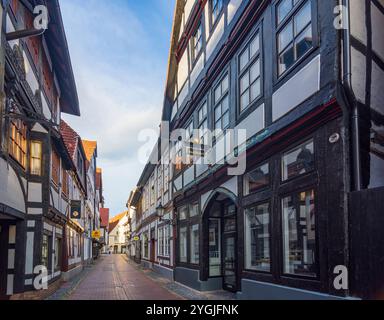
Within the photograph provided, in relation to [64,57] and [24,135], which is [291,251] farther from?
[64,57]

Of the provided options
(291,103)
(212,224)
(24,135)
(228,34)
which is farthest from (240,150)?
(24,135)

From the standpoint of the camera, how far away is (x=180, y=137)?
18484 millimetres

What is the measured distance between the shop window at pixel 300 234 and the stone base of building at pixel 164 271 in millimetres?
12088

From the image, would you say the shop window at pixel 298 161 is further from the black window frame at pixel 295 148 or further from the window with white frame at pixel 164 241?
the window with white frame at pixel 164 241

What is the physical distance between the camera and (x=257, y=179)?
9906mm

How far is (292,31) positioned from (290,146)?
229 cm

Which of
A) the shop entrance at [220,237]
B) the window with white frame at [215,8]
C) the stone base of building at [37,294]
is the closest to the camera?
the stone base of building at [37,294]

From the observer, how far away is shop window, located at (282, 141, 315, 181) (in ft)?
24.6

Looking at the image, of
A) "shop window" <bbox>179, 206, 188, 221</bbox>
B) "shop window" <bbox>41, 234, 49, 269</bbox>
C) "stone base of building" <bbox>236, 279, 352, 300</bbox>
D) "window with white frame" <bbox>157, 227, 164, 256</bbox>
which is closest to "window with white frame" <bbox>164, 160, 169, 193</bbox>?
"window with white frame" <bbox>157, 227, 164, 256</bbox>

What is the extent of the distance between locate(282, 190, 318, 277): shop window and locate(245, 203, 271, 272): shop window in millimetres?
887

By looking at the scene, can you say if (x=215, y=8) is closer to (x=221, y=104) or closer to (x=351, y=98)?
(x=221, y=104)

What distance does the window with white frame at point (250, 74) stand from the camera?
9.98 metres

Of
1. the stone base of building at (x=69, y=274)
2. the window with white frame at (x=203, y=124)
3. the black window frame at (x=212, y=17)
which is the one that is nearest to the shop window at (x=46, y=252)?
the stone base of building at (x=69, y=274)

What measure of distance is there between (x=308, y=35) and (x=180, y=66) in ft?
37.9
